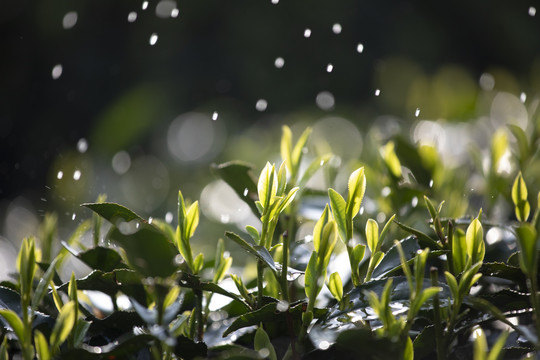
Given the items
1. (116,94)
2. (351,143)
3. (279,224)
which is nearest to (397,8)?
(116,94)

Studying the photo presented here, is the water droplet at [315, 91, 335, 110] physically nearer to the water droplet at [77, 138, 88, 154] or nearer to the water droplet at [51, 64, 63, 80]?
the water droplet at [77, 138, 88, 154]

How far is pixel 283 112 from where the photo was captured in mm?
2279

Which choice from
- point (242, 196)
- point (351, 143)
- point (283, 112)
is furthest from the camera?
point (283, 112)

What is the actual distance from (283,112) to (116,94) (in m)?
0.67

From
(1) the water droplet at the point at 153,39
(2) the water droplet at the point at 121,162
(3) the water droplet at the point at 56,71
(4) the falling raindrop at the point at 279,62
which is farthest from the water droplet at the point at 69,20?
(2) the water droplet at the point at 121,162

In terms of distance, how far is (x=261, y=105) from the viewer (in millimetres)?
2271

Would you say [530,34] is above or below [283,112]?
above

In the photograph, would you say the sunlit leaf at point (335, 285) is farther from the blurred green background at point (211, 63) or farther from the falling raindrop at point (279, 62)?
the falling raindrop at point (279, 62)

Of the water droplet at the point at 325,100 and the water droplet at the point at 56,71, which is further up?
the water droplet at the point at 56,71

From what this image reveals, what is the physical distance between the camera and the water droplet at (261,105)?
2.27 m

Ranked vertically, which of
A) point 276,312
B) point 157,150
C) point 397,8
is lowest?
point 157,150

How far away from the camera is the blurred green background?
7.14 feet

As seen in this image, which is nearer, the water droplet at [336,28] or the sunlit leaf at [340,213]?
the sunlit leaf at [340,213]

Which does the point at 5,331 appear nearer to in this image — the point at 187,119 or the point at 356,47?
the point at 187,119
